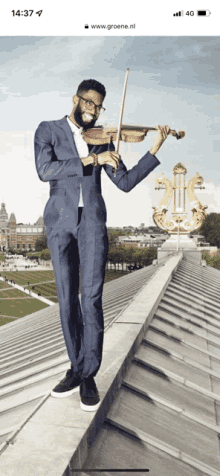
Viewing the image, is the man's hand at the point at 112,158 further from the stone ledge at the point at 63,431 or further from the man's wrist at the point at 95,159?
the stone ledge at the point at 63,431

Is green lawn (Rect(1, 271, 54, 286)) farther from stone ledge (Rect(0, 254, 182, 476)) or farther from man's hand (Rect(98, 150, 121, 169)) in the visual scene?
man's hand (Rect(98, 150, 121, 169))

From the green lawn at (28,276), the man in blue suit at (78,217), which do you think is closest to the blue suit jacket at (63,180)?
the man in blue suit at (78,217)

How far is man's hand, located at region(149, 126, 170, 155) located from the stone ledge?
190 centimetres

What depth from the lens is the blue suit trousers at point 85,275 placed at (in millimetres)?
2936

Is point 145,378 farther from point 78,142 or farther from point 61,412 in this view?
point 78,142

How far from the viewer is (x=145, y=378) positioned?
3621mm

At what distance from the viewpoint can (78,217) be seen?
→ 116 inches

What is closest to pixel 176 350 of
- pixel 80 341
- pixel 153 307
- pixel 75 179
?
pixel 153 307

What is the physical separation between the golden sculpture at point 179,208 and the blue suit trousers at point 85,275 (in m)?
9.48

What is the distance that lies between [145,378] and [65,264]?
147cm

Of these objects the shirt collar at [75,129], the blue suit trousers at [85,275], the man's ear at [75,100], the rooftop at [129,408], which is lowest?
the rooftop at [129,408]

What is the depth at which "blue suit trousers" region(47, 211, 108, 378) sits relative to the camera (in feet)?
9.63
